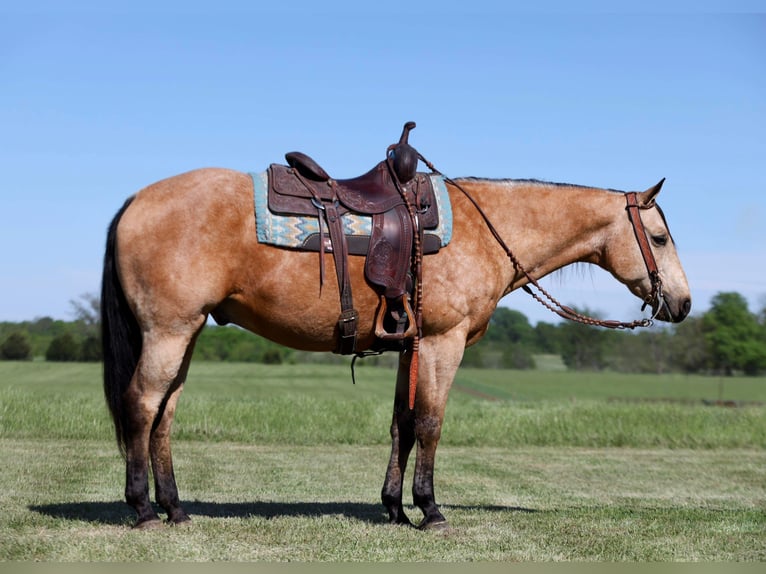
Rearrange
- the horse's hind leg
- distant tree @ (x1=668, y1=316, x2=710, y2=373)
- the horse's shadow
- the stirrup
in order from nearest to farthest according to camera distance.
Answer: the horse's hind leg
the stirrup
the horse's shadow
distant tree @ (x1=668, y1=316, x2=710, y2=373)

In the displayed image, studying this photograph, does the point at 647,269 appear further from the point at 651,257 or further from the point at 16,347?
the point at 16,347

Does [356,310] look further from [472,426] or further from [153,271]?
[472,426]

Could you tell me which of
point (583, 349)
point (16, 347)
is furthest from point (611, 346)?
point (16, 347)

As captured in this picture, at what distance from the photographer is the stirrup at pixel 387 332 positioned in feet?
21.7

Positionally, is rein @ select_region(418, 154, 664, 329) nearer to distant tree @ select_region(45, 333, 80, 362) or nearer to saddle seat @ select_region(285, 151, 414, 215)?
saddle seat @ select_region(285, 151, 414, 215)

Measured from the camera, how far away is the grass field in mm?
5984

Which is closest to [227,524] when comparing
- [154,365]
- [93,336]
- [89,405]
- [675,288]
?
[154,365]

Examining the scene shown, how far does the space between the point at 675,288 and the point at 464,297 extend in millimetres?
2121

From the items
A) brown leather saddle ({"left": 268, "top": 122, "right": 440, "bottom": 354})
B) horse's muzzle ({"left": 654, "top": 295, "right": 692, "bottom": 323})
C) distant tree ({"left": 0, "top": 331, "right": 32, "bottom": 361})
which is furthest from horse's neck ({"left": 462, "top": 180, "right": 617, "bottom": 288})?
distant tree ({"left": 0, "top": 331, "right": 32, "bottom": 361})

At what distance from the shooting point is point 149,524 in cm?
629

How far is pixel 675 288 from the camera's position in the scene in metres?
7.65

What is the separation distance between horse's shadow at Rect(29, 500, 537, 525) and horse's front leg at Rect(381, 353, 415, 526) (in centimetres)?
16

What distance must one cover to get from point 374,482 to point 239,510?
3.03 metres

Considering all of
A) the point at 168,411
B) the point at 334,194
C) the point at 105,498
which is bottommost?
the point at 105,498
